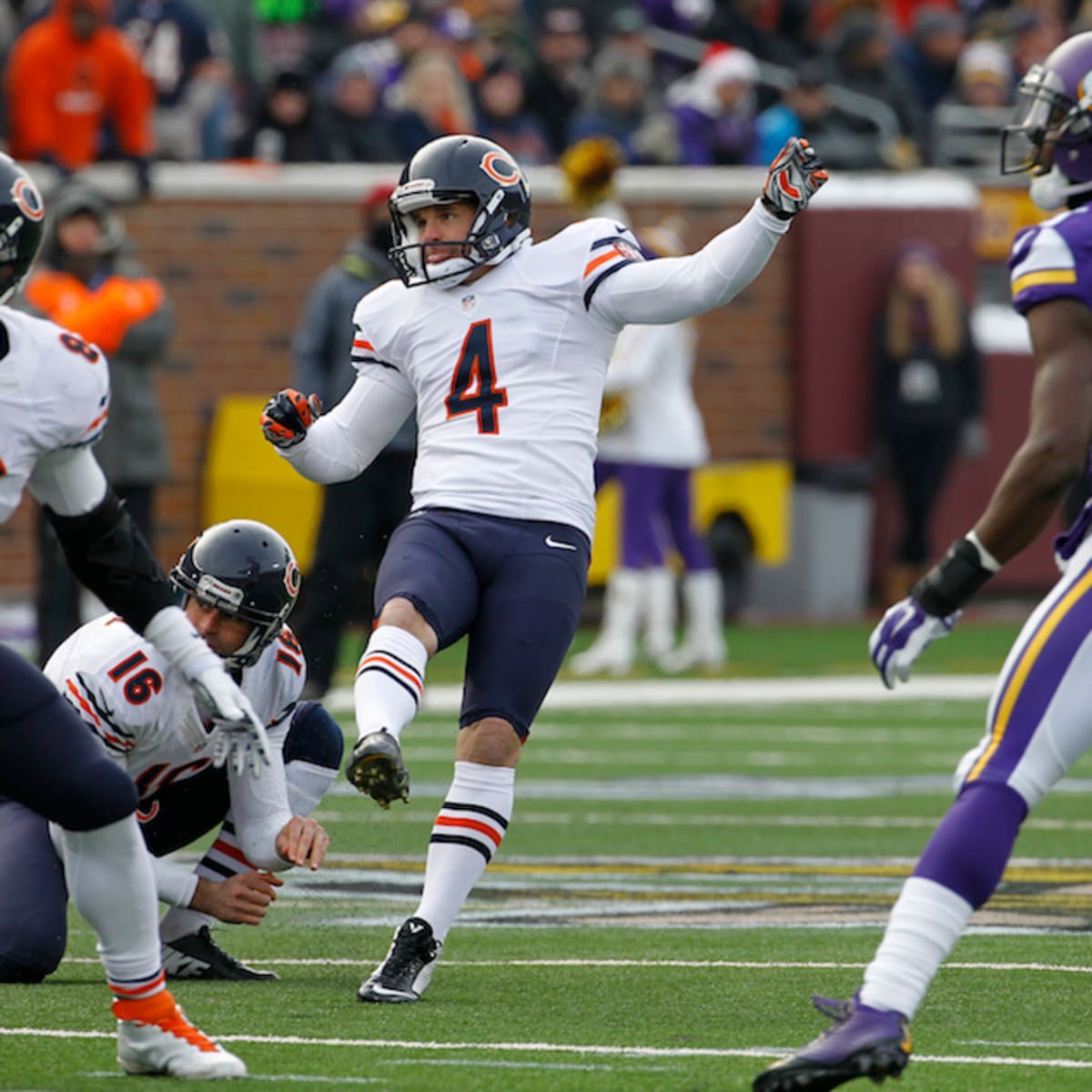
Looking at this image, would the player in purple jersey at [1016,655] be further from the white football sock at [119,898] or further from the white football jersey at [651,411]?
the white football jersey at [651,411]

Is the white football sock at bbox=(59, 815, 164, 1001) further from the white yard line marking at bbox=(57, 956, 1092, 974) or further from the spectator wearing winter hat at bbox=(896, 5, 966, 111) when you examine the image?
the spectator wearing winter hat at bbox=(896, 5, 966, 111)

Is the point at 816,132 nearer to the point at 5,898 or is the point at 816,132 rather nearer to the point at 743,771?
the point at 743,771

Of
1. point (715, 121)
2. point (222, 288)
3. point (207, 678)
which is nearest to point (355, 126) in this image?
point (222, 288)

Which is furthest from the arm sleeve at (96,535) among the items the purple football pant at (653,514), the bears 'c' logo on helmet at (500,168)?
the purple football pant at (653,514)

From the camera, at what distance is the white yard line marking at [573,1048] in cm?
449

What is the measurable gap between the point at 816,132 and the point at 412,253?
10799 millimetres

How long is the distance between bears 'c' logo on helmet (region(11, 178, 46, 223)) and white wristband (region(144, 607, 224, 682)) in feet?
2.18

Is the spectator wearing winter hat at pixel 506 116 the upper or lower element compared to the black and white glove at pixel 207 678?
upper

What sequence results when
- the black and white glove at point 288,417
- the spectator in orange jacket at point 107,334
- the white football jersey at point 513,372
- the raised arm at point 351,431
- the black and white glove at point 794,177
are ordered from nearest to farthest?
1. the black and white glove at point 794,177
2. the white football jersey at point 513,372
3. the black and white glove at point 288,417
4. the raised arm at point 351,431
5. the spectator in orange jacket at point 107,334

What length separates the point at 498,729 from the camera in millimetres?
5422

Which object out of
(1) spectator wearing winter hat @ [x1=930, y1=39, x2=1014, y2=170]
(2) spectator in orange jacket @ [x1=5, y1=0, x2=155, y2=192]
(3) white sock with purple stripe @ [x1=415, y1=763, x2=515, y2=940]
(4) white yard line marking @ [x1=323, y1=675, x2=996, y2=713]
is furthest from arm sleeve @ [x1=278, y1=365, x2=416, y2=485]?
(1) spectator wearing winter hat @ [x1=930, y1=39, x2=1014, y2=170]

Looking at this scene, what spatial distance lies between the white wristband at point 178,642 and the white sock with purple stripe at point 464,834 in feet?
3.59

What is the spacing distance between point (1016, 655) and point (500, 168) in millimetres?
2088

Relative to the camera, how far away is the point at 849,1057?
393 cm
